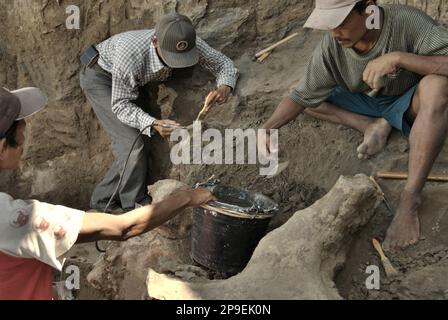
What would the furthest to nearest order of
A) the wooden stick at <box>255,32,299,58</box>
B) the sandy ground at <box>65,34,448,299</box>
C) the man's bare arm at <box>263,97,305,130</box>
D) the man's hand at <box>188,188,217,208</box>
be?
1. the wooden stick at <box>255,32,299,58</box>
2. the man's bare arm at <box>263,97,305,130</box>
3. the sandy ground at <box>65,34,448,299</box>
4. the man's hand at <box>188,188,217,208</box>

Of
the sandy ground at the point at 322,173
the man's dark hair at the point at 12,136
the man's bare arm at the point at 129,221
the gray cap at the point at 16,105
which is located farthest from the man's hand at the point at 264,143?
the man's dark hair at the point at 12,136

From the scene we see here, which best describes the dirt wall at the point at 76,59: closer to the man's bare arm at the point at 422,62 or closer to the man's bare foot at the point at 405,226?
the man's bare arm at the point at 422,62

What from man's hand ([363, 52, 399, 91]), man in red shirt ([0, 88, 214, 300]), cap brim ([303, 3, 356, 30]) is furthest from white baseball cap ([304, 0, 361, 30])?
man in red shirt ([0, 88, 214, 300])

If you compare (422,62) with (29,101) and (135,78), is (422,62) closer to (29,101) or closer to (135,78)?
(29,101)

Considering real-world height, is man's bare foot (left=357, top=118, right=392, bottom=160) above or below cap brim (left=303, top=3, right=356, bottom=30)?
A: below

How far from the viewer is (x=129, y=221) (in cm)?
255

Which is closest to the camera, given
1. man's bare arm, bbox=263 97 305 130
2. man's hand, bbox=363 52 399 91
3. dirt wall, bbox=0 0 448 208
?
man's hand, bbox=363 52 399 91

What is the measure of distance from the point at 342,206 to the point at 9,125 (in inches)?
65.1

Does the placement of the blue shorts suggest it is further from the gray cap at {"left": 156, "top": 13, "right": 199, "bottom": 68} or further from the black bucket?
the gray cap at {"left": 156, "top": 13, "right": 199, "bottom": 68}

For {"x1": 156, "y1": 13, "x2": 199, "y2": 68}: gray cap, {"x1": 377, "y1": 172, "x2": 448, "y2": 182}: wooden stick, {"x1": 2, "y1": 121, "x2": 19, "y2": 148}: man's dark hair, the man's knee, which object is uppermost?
{"x1": 2, "y1": 121, "x2": 19, "y2": 148}: man's dark hair

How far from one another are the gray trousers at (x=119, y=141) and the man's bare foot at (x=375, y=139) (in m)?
1.77

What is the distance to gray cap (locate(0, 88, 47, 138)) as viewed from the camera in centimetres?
239

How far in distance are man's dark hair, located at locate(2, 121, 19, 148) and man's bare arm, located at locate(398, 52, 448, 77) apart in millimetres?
1987

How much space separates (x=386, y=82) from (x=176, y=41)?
1.52 meters
